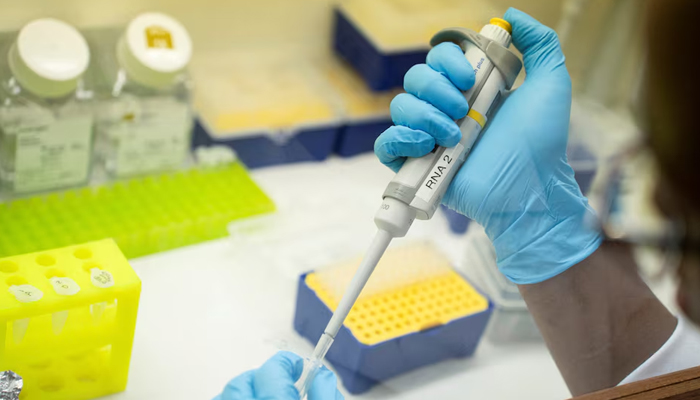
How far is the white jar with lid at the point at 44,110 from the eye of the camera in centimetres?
109

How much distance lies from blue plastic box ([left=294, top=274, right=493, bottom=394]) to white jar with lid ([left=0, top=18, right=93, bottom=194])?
0.45 metres

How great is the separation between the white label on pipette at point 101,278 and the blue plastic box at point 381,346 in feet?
0.82

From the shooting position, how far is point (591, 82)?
5.94 feet

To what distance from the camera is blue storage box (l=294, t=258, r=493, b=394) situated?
974 mm

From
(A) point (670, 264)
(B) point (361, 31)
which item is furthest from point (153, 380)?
(B) point (361, 31)

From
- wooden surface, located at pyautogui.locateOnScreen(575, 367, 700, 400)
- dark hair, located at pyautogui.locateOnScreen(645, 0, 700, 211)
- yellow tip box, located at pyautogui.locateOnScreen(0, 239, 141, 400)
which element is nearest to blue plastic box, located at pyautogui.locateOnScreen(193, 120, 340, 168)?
yellow tip box, located at pyautogui.locateOnScreen(0, 239, 141, 400)

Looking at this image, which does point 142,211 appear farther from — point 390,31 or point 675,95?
point 675,95

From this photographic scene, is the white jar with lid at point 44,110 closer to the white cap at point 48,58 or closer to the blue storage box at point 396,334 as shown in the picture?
the white cap at point 48,58

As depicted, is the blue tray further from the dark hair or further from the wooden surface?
the dark hair

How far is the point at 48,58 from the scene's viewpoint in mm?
1092

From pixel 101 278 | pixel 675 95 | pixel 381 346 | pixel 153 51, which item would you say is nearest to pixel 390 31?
pixel 153 51

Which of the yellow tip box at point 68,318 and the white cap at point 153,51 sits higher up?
the white cap at point 153,51

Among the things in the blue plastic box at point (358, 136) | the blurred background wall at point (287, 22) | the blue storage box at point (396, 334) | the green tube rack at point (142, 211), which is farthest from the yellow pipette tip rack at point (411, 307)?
the blue plastic box at point (358, 136)

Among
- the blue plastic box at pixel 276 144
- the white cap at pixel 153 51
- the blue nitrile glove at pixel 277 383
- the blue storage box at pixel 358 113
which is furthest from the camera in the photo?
the blue storage box at pixel 358 113
